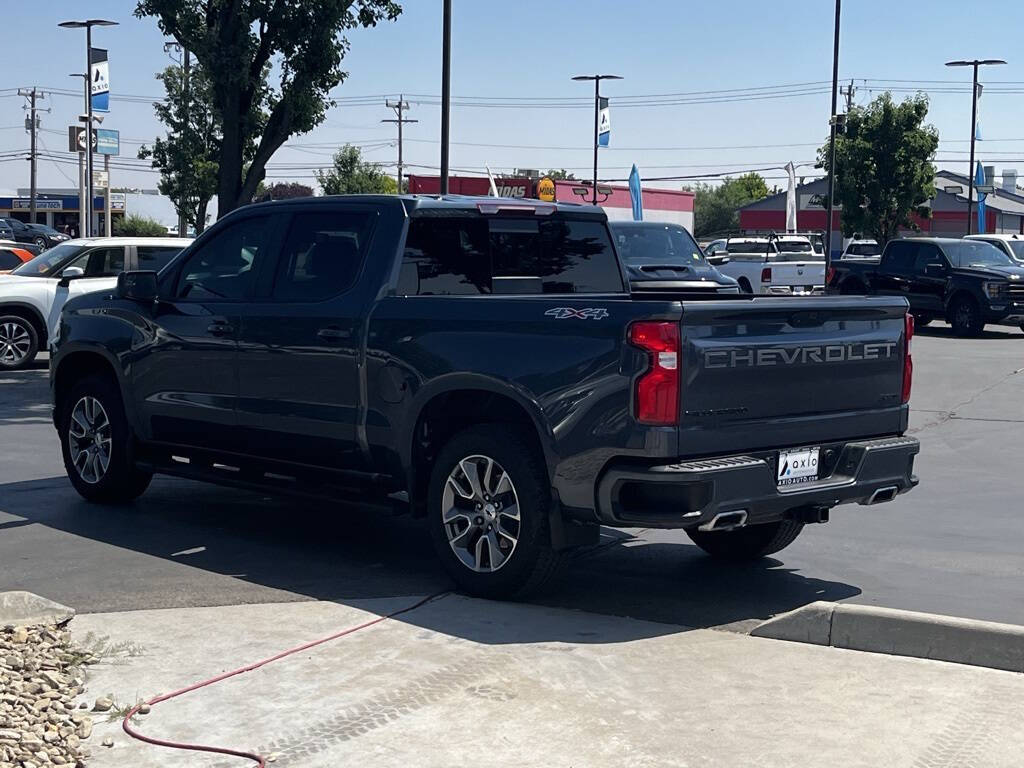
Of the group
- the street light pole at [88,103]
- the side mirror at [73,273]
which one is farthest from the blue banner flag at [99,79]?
the side mirror at [73,273]

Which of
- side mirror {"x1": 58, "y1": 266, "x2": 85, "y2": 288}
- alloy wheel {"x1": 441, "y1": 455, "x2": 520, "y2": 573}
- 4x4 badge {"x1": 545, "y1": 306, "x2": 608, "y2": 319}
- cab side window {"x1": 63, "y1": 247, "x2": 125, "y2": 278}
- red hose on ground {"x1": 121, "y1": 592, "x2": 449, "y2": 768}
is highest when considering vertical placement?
cab side window {"x1": 63, "y1": 247, "x2": 125, "y2": 278}

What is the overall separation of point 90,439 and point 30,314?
9.84 m

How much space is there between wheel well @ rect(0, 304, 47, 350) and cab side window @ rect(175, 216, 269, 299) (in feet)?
34.6

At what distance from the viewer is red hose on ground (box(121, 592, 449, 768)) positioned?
4.80 metres

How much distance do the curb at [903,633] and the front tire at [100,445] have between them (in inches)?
178

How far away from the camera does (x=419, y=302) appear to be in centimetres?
719

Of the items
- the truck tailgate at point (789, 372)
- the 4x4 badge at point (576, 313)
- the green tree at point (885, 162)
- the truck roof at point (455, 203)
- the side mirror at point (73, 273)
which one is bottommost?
the truck tailgate at point (789, 372)

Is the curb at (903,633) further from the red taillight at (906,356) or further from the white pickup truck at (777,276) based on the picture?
the white pickup truck at (777,276)

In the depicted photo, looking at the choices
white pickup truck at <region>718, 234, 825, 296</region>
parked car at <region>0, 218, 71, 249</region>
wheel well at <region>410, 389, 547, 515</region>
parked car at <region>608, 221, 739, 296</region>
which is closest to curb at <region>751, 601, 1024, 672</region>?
wheel well at <region>410, 389, 547, 515</region>

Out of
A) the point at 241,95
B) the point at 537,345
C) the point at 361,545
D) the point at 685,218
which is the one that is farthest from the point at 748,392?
the point at 685,218

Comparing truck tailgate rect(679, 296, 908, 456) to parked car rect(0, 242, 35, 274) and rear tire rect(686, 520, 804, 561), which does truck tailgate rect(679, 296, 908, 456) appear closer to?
rear tire rect(686, 520, 804, 561)

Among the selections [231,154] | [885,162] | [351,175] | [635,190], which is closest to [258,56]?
[231,154]

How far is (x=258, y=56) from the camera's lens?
19.1 m

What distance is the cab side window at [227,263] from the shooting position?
8.26 meters
